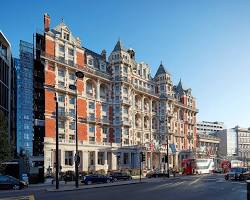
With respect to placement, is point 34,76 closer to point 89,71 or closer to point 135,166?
point 89,71

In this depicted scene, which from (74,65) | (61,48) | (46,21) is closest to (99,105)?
(74,65)

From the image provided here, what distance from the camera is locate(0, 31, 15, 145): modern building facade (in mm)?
76250

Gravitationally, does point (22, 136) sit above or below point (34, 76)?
below

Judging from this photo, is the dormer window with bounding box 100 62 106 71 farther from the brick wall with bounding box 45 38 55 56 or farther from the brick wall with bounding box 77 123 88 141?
the brick wall with bounding box 45 38 55 56

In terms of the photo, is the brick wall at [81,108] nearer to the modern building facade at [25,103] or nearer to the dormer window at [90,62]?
the dormer window at [90,62]

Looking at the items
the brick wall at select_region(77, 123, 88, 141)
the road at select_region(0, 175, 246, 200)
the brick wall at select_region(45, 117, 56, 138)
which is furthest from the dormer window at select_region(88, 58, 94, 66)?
the road at select_region(0, 175, 246, 200)

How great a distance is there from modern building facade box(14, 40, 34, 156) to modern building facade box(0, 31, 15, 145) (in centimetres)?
212

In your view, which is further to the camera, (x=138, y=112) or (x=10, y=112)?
(x=138, y=112)

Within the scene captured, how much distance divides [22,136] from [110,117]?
2059cm

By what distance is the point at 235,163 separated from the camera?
9488cm

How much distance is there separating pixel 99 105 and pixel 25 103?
1641 centimetres

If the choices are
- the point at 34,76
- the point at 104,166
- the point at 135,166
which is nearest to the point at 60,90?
the point at 34,76

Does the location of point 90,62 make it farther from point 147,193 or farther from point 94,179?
point 147,193

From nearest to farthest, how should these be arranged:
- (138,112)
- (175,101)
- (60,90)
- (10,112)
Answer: (60,90), (10,112), (138,112), (175,101)
